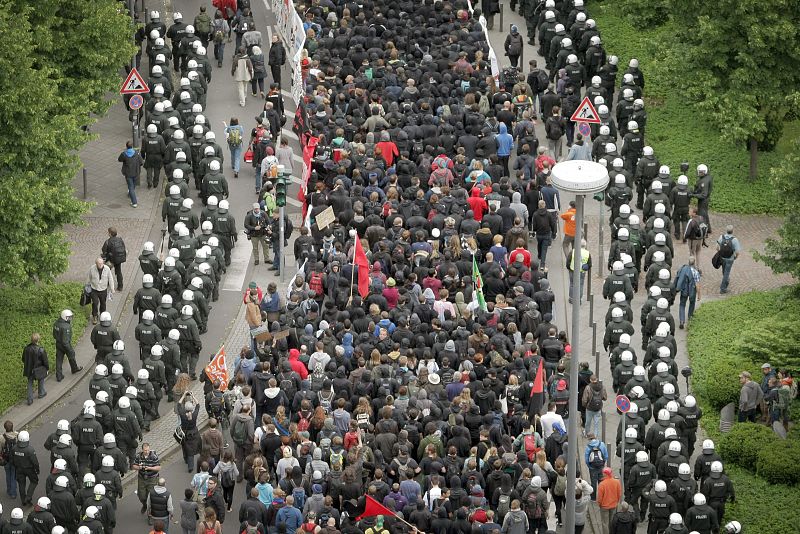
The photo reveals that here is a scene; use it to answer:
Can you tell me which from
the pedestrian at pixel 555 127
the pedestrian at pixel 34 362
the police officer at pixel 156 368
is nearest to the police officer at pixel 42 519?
the police officer at pixel 156 368

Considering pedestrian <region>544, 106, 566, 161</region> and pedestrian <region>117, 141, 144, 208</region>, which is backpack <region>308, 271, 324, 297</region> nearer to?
pedestrian <region>117, 141, 144, 208</region>

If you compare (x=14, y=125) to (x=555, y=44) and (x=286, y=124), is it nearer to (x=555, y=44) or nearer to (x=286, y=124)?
(x=286, y=124)

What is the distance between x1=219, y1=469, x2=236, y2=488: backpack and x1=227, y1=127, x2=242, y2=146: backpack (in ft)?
46.0

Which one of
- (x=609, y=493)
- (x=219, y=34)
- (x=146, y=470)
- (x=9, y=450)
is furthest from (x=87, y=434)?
(x=219, y=34)

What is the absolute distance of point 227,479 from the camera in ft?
134

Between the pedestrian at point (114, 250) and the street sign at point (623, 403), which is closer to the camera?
the street sign at point (623, 403)

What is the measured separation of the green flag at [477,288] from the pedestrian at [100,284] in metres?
8.37

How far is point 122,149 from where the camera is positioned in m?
55.5

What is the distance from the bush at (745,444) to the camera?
42500 millimetres

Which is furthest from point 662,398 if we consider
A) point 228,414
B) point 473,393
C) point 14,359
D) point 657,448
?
point 14,359

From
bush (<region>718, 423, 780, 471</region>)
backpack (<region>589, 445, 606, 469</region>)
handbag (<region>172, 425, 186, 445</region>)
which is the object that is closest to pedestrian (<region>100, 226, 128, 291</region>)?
handbag (<region>172, 425, 186, 445</region>)

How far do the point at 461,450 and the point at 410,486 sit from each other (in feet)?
5.92

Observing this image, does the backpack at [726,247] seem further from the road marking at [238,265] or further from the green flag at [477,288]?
the road marking at [238,265]

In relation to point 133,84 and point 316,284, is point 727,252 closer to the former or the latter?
point 316,284
